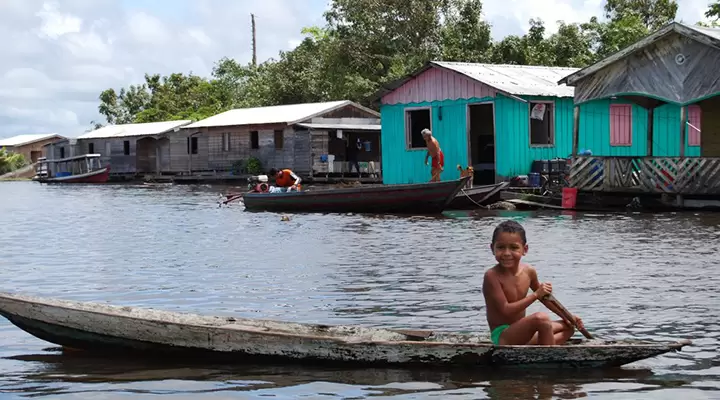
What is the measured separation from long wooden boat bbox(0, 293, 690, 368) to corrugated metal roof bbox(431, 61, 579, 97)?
19375 mm

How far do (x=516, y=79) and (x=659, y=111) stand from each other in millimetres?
5017

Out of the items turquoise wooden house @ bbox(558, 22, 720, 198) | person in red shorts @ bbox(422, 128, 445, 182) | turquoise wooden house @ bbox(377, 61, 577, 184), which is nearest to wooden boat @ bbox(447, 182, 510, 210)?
person in red shorts @ bbox(422, 128, 445, 182)

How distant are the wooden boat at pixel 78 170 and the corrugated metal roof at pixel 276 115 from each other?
8.34m

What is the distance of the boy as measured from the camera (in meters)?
7.03

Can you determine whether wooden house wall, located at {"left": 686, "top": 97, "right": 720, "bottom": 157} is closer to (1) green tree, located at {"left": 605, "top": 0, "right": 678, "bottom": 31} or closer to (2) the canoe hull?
(1) green tree, located at {"left": 605, "top": 0, "right": 678, "bottom": 31}

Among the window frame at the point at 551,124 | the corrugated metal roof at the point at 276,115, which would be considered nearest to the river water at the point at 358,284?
the window frame at the point at 551,124

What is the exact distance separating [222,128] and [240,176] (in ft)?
7.88

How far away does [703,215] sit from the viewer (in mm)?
20750

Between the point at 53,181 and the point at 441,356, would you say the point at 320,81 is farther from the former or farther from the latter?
the point at 441,356

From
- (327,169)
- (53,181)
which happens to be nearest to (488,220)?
(327,169)

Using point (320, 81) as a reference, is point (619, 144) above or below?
below

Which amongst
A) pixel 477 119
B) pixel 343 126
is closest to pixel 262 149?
pixel 343 126

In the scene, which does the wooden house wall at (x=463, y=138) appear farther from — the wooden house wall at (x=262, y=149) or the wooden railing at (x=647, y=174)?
the wooden house wall at (x=262, y=149)

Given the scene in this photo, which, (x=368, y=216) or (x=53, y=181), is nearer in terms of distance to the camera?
(x=368, y=216)
